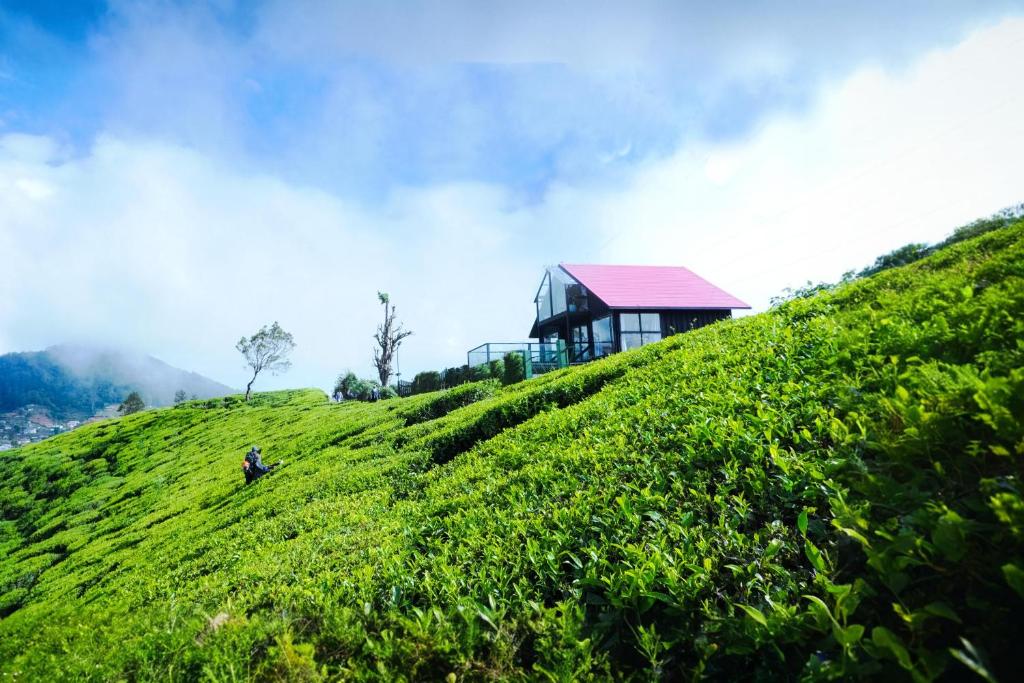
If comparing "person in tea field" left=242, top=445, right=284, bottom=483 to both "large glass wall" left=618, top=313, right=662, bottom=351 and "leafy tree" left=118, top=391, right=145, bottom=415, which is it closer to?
"large glass wall" left=618, top=313, right=662, bottom=351

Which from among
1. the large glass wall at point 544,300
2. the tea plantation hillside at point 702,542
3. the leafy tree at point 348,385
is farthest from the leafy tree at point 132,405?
the tea plantation hillside at point 702,542

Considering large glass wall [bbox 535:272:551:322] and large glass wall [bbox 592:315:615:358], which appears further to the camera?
large glass wall [bbox 535:272:551:322]

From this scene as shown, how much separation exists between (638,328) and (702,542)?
77.7ft

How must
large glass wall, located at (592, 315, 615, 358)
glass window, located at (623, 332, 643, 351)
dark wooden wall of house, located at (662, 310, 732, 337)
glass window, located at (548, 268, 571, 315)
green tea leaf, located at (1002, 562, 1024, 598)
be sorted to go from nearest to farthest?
green tea leaf, located at (1002, 562, 1024, 598) → glass window, located at (623, 332, 643, 351) → large glass wall, located at (592, 315, 615, 358) → dark wooden wall of house, located at (662, 310, 732, 337) → glass window, located at (548, 268, 571, 315)

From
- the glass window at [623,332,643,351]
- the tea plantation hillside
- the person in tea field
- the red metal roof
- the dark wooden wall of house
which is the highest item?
the red metal roof

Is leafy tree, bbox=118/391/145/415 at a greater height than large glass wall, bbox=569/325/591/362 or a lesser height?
lesser

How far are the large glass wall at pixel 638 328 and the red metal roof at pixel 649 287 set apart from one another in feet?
2.56

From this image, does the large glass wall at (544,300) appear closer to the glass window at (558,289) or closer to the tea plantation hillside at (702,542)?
the glass window at (558,289)

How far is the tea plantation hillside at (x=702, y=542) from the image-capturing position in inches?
68.4

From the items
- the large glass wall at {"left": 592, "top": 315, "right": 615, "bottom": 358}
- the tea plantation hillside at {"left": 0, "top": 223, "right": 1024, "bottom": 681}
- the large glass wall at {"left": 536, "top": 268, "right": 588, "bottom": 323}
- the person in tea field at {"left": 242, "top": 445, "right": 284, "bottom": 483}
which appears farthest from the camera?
the large glass wall at {"left": 536, "top": 268, "right": 588, "bottom": 323}

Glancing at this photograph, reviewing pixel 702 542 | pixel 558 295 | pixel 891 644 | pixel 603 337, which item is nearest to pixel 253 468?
pixel 702 542

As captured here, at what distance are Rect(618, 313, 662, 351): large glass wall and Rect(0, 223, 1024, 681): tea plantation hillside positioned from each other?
18.5 m

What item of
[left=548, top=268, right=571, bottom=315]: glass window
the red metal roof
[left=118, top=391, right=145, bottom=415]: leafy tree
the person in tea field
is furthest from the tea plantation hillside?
[left=118, top=391, right=145, bottom=415]: leafy tree

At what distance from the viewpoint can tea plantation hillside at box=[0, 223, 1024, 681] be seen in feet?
5.70
